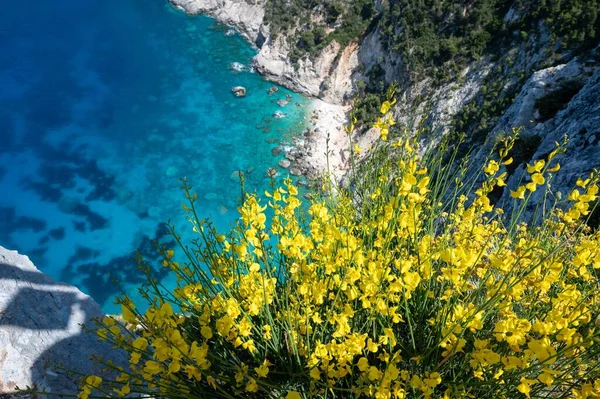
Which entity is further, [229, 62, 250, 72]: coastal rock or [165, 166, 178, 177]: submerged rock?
[229, 62, 250, 72]: coastal rock

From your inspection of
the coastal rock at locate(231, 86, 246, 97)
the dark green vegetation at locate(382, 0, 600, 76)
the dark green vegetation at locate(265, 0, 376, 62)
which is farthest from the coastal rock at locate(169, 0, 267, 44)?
the dark green vegetation at locate(382, 0, 600, 76)

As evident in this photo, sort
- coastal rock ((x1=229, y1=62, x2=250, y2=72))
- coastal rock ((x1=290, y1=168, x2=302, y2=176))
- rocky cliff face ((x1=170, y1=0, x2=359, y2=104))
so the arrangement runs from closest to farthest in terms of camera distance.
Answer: coastal rock ((x1=290, y1=168, x2=302, y2=176)) < rocky cliff face ((x1=170, y1=0, x2=359, y2=104)) < coastal rock ((x1=229, y1=62, x2=250, y2=72))

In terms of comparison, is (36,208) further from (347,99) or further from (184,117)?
(347,99)

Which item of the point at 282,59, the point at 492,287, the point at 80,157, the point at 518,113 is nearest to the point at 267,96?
the point at 282,59

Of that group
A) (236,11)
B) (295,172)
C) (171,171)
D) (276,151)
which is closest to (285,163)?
(295,172)

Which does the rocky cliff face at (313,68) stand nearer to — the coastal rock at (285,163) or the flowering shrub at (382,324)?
the coastal rock at (285,163)

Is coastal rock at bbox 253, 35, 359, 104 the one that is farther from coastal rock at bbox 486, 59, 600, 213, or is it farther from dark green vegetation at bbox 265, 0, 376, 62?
coastal rock at bbox 486, 59, 600, 213

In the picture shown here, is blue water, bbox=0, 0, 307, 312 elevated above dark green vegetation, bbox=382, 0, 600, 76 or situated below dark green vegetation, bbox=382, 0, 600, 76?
below
